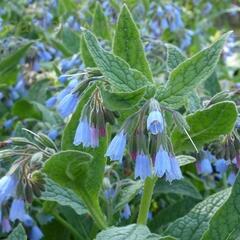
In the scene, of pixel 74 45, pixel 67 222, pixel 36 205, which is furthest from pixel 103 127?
pixel 74 45

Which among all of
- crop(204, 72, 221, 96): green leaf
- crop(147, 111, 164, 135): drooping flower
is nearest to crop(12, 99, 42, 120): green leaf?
crop(204, 72, 221, 96): green leaf

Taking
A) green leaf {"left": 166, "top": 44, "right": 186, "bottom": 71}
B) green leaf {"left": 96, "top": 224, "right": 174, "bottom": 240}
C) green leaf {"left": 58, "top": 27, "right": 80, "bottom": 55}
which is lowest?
green leaf {"left": 96, "top": 224, "right": 174, "bottom": 240}

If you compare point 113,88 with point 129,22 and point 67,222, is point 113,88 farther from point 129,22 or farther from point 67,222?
point 67,222

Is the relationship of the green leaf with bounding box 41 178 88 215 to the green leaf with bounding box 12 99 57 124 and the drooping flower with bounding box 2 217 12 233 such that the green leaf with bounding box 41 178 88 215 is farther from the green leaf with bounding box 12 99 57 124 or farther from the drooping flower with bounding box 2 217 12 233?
the green leaf with bounding box 12 99 57 124

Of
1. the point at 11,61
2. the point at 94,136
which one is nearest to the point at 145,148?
the point at 94,136

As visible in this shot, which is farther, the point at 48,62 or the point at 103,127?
the point at 48,62

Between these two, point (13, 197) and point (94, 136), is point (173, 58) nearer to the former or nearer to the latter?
point (94, 136)
